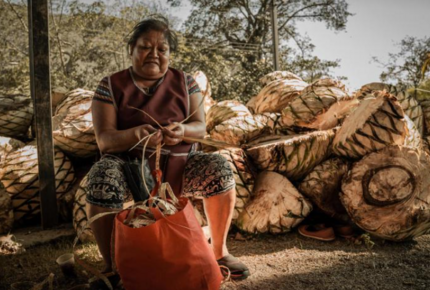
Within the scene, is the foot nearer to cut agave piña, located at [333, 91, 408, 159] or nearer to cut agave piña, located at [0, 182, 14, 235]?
cut agave piña, located at [333, 91, 408, 159]

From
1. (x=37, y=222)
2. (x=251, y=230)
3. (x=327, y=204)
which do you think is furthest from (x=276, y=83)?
(x=37, y=222)

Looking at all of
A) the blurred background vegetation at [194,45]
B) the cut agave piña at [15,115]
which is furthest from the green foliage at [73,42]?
the cut agave piña at [15,115]

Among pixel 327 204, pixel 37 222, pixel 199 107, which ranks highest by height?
pixel 199 107

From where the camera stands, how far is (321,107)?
2836 millimetres

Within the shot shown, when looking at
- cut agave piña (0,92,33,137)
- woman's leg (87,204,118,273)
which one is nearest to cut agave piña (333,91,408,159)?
woman's leg (87,204,118,273)

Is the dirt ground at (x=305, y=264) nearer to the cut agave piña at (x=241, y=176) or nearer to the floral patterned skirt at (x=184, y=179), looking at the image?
the cut agave piña at (x=241, y=176)

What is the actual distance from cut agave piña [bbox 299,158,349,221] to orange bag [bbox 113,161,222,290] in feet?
4.46

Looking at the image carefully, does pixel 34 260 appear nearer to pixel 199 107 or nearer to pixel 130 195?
pixel 130 195

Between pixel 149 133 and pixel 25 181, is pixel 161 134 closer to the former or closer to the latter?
pixel 149 133

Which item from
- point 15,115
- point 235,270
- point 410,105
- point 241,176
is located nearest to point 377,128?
point 241,176

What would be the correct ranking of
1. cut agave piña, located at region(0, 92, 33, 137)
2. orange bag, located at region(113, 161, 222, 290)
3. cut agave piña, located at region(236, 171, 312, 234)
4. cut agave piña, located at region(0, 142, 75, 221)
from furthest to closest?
cut agave piña, located at region(0, 92, 33, 137), cut agave piña, located at region(0, 142, 75, 221), cut agave piña, located at region(236, 171, 312, 234), orange bag, located at region(113, 161, 222, 290)

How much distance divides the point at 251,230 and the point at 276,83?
170 cm

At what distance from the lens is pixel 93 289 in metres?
1.62

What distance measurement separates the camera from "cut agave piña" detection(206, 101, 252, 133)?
10.5 ft
